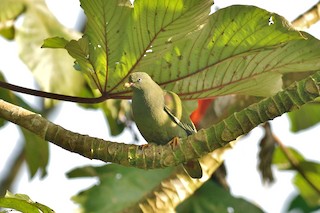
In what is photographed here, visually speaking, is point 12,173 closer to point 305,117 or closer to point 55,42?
point 305,117

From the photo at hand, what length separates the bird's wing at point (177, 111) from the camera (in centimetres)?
143

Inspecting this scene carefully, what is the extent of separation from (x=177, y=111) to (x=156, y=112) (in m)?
0.04

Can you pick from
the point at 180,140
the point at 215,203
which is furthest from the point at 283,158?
the point at 180,140

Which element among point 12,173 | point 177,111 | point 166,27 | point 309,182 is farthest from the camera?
point 12,173

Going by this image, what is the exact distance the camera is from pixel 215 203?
230 centimetres

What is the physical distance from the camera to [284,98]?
3.79 feet

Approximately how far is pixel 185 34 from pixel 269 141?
1.18 metres

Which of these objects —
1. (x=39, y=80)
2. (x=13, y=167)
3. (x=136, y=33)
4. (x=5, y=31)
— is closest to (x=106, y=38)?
(x=136, y=33)

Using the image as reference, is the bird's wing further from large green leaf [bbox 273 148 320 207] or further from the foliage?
large green leaf [bbox 273 148 320 207]

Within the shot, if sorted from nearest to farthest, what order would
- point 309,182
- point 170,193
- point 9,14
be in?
point 170,193 < point 9,14 < point 309,182

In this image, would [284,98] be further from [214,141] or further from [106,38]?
[106,38]

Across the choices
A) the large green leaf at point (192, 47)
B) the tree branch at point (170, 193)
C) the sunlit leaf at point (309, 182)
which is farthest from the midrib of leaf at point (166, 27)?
the sunlit leaf at point (309, 182)

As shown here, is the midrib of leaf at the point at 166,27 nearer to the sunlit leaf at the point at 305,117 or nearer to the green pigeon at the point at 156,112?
the green pigeon at the point at 156,112

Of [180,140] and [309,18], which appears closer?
[180,140]
